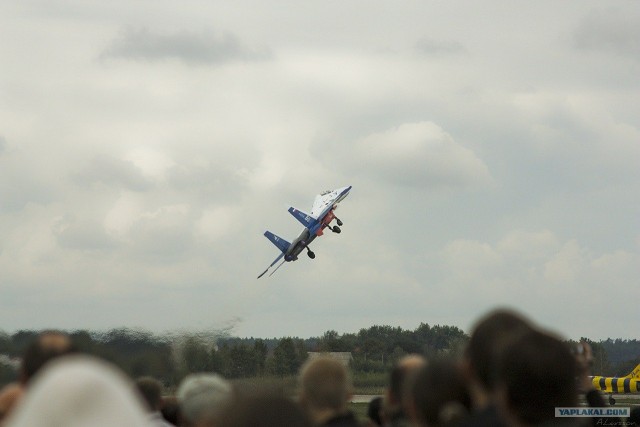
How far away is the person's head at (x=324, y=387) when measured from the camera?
7.69 meters

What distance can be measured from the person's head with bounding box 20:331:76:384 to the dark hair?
2.59 m

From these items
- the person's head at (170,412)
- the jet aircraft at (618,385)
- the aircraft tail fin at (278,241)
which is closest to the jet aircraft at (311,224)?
the aircraft tail fin at (278,241)

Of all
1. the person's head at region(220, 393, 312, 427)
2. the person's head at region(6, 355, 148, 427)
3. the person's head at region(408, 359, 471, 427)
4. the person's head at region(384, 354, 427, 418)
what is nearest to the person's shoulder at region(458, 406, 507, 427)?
the person's head at region(408, 359, 471, 427)

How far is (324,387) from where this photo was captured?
770 cm

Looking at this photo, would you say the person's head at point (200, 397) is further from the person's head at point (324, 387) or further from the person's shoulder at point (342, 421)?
the person's shoulder at point (342, 421)

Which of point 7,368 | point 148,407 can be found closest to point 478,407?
point 148,407

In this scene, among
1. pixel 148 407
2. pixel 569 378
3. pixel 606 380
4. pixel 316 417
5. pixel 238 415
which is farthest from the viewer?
pixel 606 380

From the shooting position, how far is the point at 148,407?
35.4ft

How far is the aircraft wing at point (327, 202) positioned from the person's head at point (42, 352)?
57091 millimetres

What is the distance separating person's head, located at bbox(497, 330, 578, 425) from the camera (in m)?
4.77

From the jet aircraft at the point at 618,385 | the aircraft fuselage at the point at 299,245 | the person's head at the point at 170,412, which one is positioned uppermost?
the aircraft fuselage at the point at 299,245

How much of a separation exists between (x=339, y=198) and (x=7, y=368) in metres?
47.7

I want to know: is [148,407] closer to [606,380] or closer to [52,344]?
[52,344]

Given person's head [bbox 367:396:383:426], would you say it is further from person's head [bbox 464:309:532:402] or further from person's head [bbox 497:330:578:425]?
person's head [bbox 497:330:578:425]
